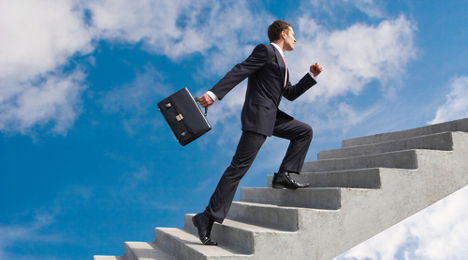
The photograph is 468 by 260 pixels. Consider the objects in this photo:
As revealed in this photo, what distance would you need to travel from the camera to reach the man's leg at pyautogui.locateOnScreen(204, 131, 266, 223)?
304 centimetres

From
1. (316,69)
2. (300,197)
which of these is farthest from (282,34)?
(300,197)

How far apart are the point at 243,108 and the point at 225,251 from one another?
1255 millimetres

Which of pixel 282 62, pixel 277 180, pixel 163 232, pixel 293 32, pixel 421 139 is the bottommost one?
pixel 163 232

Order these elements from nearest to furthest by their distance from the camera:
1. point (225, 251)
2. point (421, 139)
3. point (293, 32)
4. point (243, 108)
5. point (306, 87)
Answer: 1. point (225, 251)
2. point (243, 108)
3. point (293, 32)
4. point (306, 87)
5. point (421, 139)

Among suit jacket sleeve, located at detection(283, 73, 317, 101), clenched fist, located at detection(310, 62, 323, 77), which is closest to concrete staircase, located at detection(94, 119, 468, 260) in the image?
suit jacket sleeve, located at detection(283, 73, 317, 101)

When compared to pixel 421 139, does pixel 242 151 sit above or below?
below

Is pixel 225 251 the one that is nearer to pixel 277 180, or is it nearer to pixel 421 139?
pixel 277 180

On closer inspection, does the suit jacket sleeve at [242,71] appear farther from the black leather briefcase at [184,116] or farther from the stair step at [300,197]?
the stair step at [300,197]

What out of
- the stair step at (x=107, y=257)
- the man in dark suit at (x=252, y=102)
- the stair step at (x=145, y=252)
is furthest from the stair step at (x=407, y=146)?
the stair step at (x=107, y=257)

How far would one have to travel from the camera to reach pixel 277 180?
12.1ft

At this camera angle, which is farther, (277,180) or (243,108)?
(277,180)

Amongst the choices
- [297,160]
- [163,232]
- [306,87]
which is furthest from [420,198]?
[163,232]

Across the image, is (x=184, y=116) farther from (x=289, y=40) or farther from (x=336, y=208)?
(x=336, y=208)

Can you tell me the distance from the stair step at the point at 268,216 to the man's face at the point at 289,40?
1552mm
